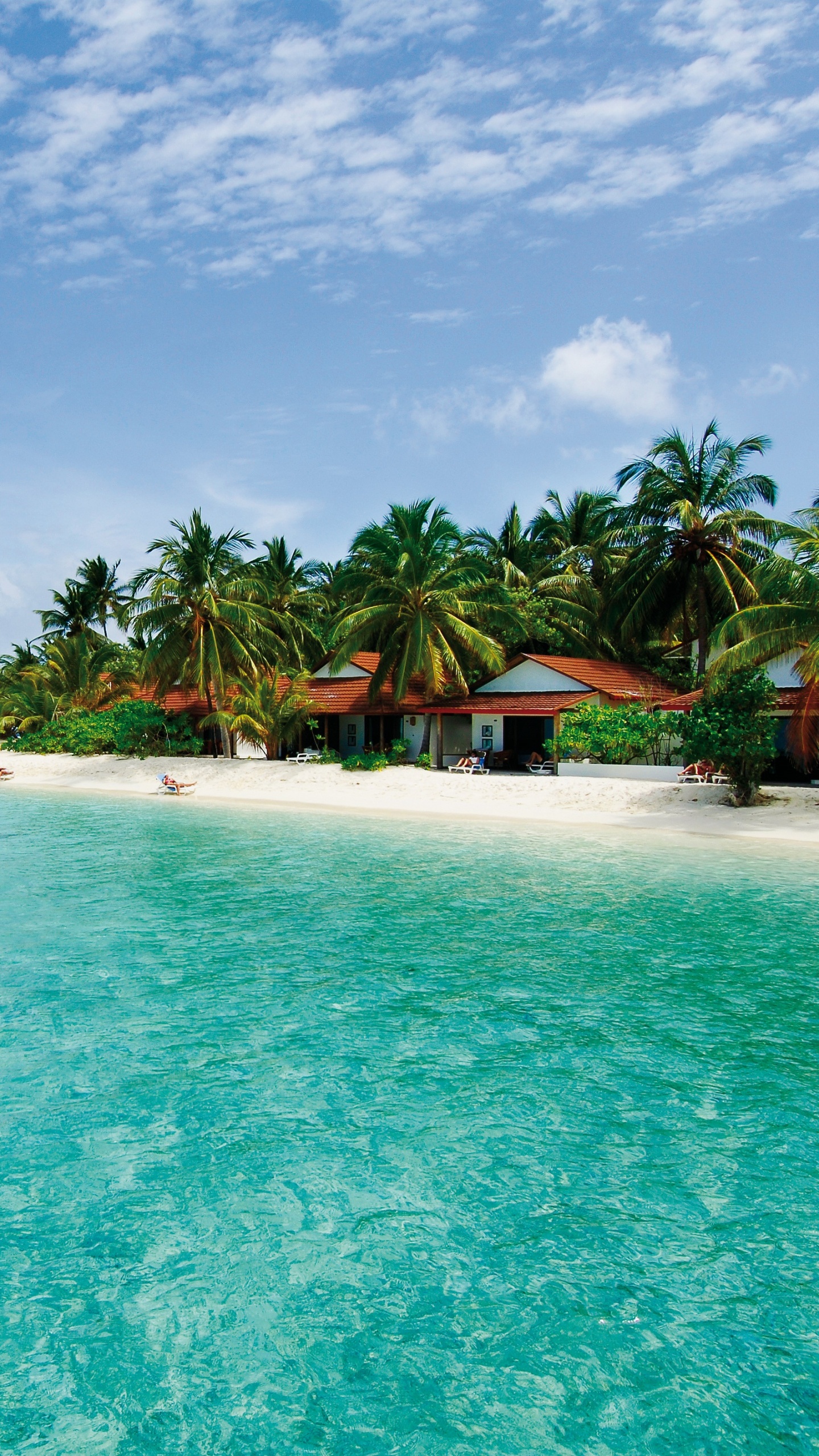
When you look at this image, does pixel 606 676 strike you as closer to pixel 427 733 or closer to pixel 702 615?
pixel 702 615

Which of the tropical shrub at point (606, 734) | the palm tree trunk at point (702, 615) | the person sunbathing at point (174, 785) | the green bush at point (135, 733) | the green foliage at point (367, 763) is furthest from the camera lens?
the green bush at point (135, 733)

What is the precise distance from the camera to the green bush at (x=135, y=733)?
37562mm

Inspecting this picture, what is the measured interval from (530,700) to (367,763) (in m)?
5.82

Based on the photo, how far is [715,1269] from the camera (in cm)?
463

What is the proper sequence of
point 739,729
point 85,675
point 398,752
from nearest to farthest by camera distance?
point 739,729 < point 398,752 < point 85,675

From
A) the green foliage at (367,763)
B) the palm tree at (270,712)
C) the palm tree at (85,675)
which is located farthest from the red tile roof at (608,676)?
the palm tree at (85,675)

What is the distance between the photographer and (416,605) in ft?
98.5

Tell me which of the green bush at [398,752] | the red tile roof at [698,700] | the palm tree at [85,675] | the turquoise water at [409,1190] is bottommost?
the turquoise water at [409,1190]

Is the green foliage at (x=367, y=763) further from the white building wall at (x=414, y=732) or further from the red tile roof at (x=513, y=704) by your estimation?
the white building wall at (x=414, y=732)

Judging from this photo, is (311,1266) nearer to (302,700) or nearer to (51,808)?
(51,808)

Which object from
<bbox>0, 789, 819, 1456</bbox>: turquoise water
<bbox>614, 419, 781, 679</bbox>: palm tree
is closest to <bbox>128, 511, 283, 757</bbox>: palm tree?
<bbox>614, 419, 781, 679</bbox>: palm tree

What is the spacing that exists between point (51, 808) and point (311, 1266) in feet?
81.8

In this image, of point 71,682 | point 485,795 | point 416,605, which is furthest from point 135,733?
point 485,795

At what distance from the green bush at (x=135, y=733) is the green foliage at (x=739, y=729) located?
21836mm
